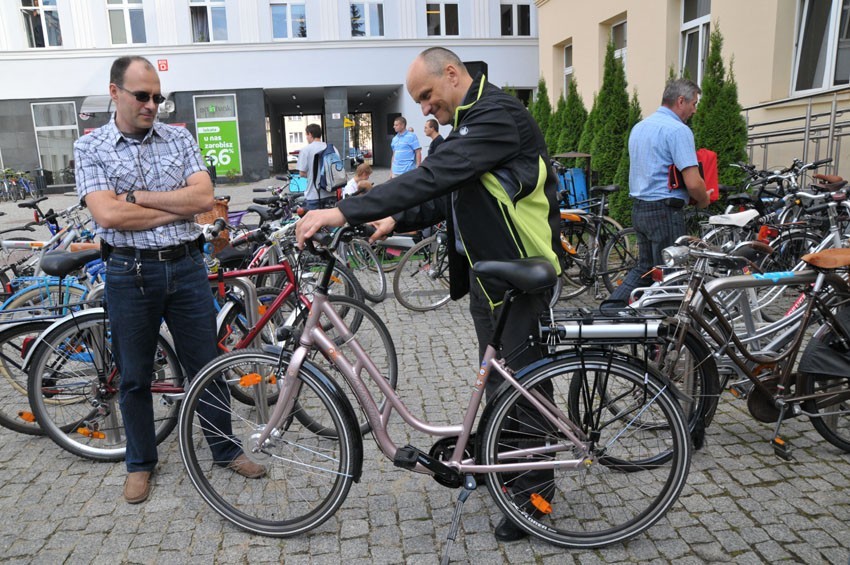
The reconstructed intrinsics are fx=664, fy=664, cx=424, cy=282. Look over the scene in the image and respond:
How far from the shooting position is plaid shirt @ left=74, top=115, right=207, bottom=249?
302cm

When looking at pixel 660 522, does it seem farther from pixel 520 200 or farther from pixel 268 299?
pixel 268 299

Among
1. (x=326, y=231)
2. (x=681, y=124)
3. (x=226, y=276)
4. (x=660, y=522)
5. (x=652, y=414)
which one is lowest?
(x=660, y=522)

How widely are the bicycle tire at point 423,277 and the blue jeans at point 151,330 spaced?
12.1ft

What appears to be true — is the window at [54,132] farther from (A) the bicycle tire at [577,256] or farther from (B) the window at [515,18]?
(A) the bicycle tire at [577,256]

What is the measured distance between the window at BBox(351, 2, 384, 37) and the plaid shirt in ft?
78.0

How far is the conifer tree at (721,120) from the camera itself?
27.7ft

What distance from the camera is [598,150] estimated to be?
11.0 meters

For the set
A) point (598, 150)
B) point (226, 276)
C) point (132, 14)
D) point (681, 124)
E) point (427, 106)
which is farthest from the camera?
point (132, 14)

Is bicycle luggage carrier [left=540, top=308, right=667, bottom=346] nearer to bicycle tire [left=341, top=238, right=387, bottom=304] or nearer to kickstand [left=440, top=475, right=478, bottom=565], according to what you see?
kickstand [left=440, top=475, right=478, bottom=565]

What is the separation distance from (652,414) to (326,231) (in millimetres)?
1556

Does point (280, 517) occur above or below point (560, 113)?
below

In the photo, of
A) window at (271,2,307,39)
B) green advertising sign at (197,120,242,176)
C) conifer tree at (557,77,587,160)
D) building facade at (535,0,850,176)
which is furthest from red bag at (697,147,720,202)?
window at (271,2,307,39)

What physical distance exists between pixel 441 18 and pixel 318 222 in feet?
82.5

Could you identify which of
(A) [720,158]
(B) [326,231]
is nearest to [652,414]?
(B) [326,231]
